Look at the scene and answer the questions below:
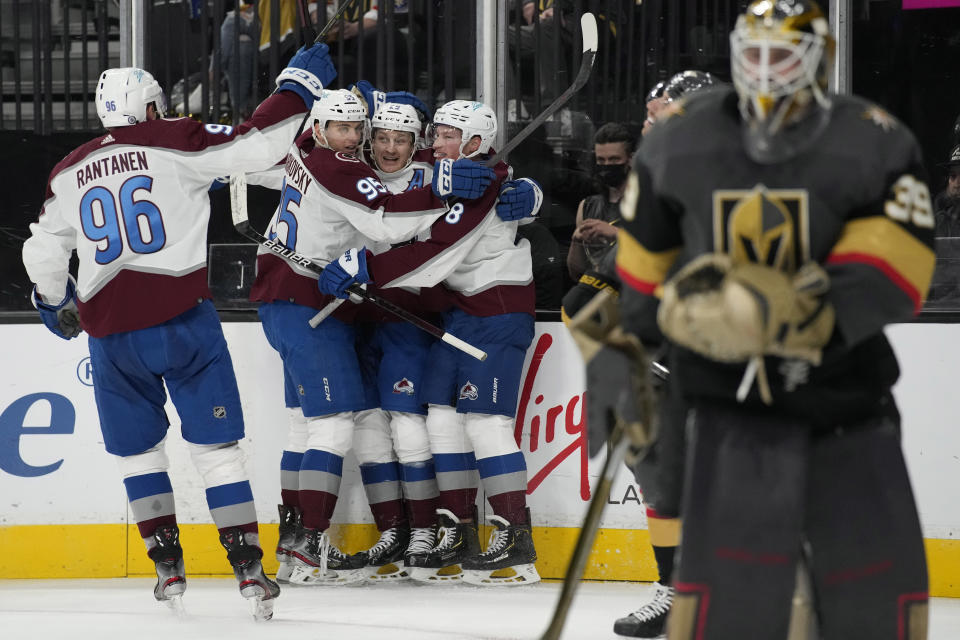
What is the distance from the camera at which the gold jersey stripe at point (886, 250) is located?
1691mm

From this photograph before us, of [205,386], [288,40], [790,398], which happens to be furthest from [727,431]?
[288,40]

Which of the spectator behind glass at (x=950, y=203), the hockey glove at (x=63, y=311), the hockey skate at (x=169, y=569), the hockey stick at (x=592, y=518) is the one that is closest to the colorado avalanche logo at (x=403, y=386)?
the hockey skate at (x=169, y=569)

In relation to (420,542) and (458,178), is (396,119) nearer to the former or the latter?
(458,178)

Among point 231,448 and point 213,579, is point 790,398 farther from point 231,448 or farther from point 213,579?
point 213,579

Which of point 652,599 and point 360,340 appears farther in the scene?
point 360,340

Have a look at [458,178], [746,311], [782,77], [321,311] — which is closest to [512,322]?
[458,178]

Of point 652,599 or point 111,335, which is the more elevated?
point 111,335

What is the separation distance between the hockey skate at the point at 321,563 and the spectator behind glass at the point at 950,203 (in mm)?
1960

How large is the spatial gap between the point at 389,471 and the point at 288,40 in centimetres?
155

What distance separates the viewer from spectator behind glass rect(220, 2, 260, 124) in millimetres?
4605

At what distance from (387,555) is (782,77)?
2.58 meters

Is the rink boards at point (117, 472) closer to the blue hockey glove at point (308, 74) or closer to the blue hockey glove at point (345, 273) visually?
the blue hockey glove at point (345, 273)

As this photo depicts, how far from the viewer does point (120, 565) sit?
13.6ft

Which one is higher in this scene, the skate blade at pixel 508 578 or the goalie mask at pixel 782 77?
the goalie mask at pixel 782 77
